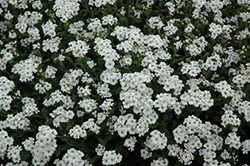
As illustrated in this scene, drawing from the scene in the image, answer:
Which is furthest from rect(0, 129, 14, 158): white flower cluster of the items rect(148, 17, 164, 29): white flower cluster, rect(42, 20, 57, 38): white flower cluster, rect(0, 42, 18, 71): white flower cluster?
rect(148, 17, 164, 29): white flower cluster

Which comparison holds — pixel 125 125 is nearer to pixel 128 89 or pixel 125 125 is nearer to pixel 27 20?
pixel 128 89

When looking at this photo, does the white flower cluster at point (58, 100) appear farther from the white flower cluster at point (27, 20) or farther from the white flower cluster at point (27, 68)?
the white flower cluster at point (27, 20)

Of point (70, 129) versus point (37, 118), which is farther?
point (37, 118)

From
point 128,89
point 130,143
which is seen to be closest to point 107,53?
point 128,89

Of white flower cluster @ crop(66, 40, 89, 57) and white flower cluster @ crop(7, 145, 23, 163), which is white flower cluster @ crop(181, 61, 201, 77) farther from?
white flower cluster @ crop(7, 145, 23, 163)

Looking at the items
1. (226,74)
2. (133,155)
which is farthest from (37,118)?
(226,74)

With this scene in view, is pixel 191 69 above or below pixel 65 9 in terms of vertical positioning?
below

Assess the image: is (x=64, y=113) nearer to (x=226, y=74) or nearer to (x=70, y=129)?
(x=70, y=129)

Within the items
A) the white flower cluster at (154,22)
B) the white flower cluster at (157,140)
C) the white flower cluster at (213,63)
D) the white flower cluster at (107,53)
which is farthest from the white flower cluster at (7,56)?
the white flower cluster at (213,63)
